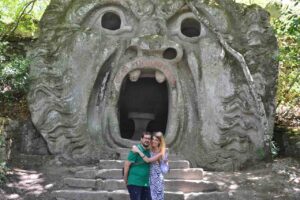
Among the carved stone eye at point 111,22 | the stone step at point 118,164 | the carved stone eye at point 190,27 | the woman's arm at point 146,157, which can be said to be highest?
the carved stone eye at point 111,22

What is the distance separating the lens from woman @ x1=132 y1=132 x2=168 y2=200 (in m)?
4.66

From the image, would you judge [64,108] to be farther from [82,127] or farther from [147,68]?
[147,68]

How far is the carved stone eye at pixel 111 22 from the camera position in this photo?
9.17 meters

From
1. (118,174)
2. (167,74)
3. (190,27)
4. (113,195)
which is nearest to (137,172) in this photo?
(113,195)

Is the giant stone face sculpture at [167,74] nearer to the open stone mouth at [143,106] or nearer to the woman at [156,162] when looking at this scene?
the open stone mouth at [143,106]

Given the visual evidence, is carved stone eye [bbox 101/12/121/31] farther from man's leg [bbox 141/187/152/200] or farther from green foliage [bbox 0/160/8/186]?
man's leg [bbox 141/187/152/200]

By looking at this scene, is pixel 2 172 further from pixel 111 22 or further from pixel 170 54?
pixel 111 22

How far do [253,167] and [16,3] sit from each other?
305 inches

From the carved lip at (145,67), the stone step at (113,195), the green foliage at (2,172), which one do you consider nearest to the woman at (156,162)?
the stone step at (113,195)

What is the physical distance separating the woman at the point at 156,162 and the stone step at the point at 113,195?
142cm

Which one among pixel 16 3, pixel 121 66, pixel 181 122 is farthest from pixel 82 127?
pixel 16 3

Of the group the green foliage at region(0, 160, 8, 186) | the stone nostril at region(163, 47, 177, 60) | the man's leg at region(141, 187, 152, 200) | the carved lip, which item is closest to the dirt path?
the green foliage at region(0, 160, 8, 186)

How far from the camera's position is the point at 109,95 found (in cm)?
847

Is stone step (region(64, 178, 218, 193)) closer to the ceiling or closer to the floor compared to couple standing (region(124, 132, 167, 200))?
closer to the floor
